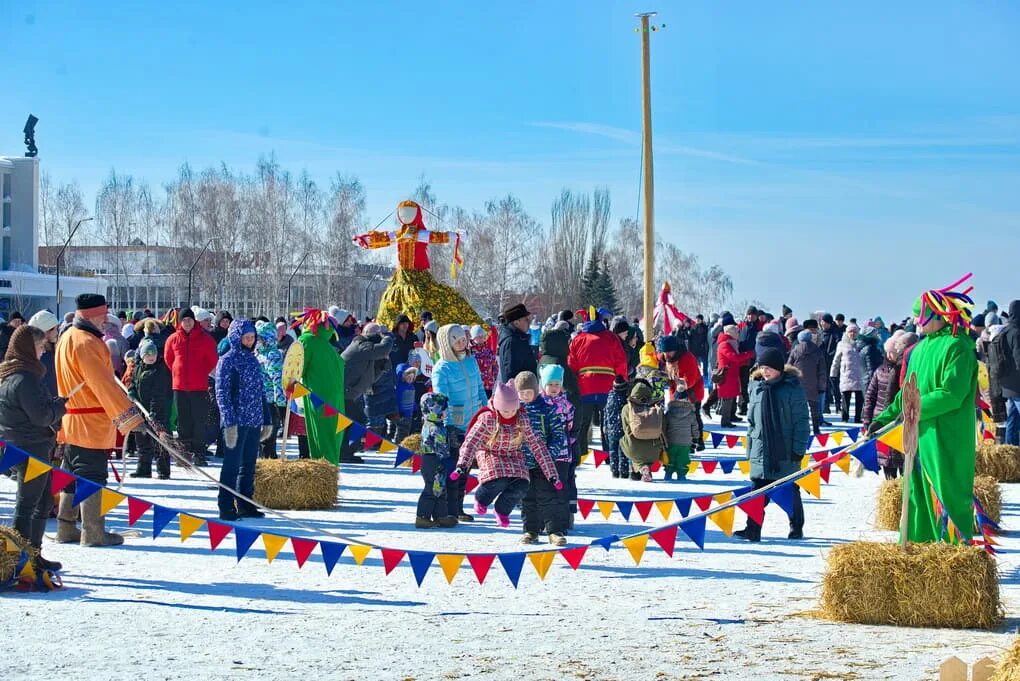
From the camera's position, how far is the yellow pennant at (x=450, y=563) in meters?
7.33

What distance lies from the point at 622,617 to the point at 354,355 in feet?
28.9

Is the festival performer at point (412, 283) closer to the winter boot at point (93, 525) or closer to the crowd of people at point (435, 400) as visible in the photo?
the crowd of people at point (435, 400)

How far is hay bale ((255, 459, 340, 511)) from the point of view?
11.4 meters

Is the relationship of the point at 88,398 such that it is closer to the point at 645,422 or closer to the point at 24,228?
the point at 645,422

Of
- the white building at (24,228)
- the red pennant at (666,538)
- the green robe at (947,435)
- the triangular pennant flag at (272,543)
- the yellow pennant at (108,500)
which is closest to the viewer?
the green robe at (947,435)

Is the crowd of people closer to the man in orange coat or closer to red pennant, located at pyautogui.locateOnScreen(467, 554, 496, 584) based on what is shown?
the man in orange coat

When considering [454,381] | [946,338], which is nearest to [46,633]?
[454,381]

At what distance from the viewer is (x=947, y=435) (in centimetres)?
731

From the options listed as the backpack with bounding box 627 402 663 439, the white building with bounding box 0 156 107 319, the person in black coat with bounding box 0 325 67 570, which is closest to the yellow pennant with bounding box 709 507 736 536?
the person in black coat with bounding box 0 325 67 570

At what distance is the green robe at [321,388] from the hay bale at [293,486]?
153 centimetres

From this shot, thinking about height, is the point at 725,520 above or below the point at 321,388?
below

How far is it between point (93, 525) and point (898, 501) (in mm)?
5938

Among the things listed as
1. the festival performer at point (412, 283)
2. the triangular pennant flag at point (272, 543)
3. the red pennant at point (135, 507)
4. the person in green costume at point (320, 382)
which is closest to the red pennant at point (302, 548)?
the triangular pennant flag at point (272, 543)

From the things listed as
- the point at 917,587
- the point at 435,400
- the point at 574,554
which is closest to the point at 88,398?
the point at 435,400
